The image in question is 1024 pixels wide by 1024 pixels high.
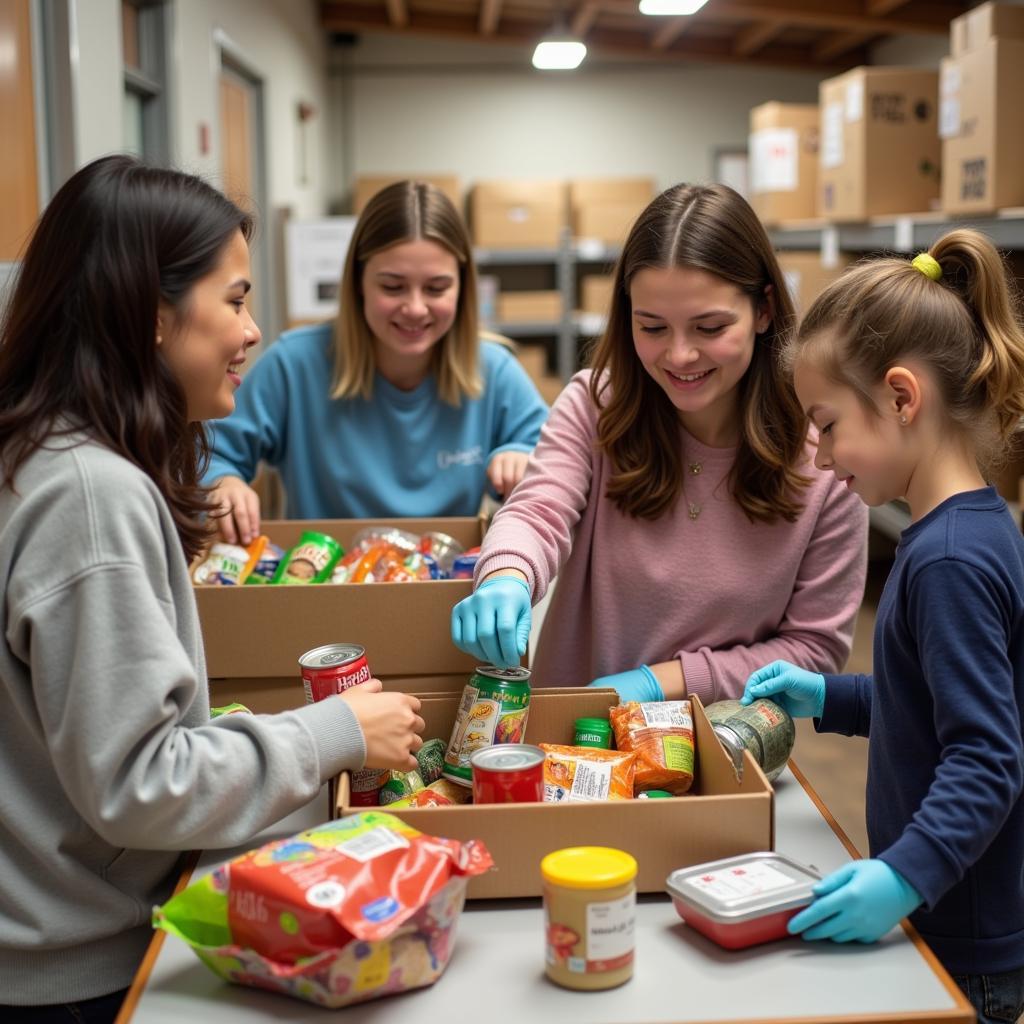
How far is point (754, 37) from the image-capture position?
24.1 feet

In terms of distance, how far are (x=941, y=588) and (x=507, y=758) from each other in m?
0.45

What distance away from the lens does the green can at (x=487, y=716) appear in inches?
52.0

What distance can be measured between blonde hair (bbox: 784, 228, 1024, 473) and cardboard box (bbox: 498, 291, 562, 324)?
5968mm

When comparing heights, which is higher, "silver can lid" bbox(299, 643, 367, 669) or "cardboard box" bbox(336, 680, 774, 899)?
"silver can lid" bbox(299, 643, 367, 669)

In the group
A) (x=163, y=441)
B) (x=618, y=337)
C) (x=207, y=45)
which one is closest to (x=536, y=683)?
(x=618, y=337)

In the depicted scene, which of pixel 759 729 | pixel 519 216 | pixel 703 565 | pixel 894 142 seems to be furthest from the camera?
pixel 519 216

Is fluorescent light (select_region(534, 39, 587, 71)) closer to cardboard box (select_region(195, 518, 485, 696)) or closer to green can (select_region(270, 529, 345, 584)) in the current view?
green can (select_region(270, 529, 345, 584))

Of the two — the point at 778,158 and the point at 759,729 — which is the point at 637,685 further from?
the point at 778,158

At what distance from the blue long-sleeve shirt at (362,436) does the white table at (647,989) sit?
4.66 ft

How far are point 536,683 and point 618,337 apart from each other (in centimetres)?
58

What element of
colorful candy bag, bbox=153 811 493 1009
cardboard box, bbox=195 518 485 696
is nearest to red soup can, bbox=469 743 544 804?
colorful candy bag, bbox=153 811 493 1009

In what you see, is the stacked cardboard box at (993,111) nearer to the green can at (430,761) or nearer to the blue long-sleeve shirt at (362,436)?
the blue long-sleeve shirt at (362,436)

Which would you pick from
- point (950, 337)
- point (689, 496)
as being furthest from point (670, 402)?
point (950, 337)

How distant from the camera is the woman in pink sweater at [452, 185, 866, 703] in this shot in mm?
1609
